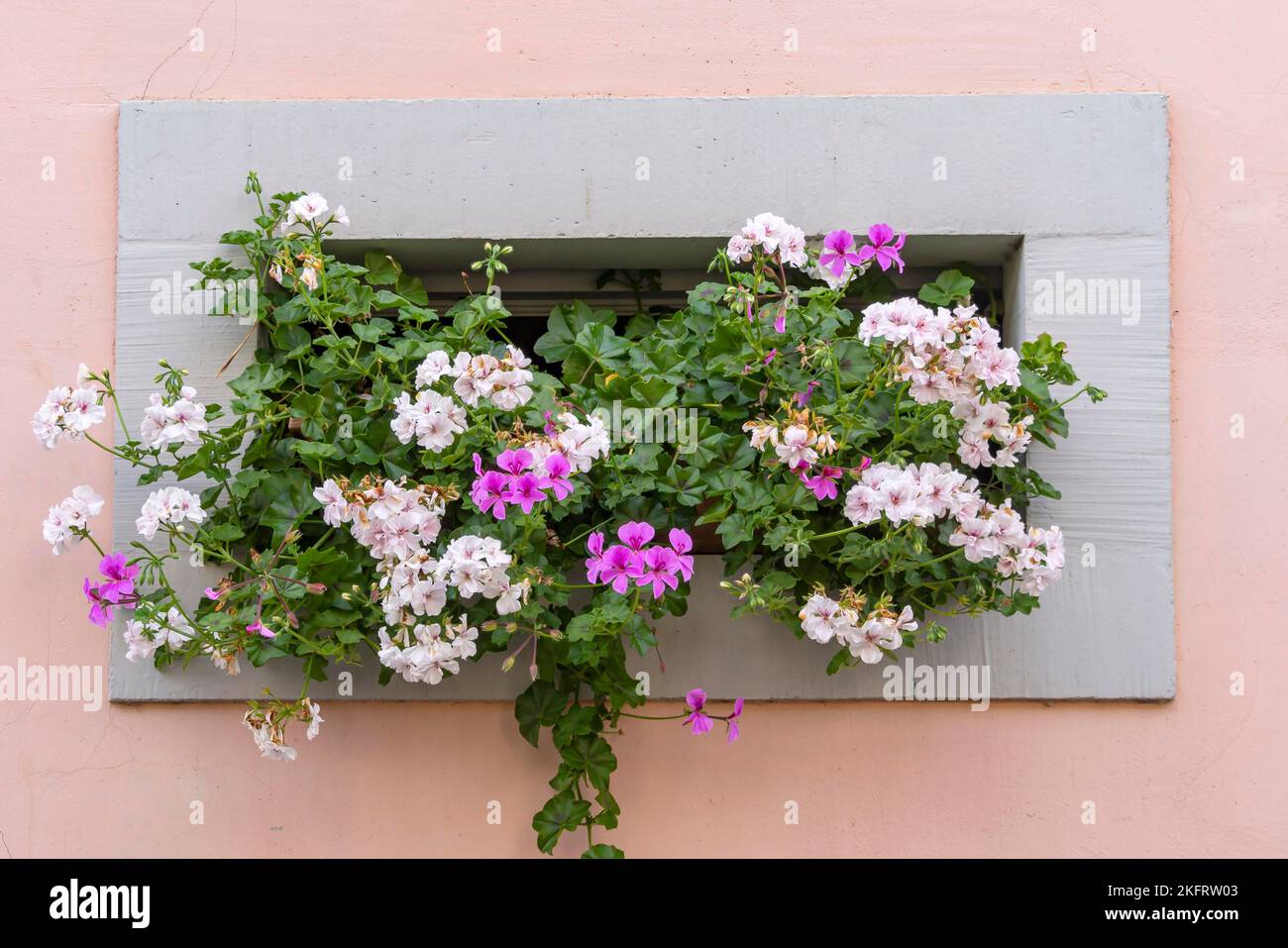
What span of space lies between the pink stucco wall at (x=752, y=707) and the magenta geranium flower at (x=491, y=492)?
629 mm

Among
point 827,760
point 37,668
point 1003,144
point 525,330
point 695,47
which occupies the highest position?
point 695,47

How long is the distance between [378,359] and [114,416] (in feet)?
2.08

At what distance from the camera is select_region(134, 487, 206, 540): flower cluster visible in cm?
197

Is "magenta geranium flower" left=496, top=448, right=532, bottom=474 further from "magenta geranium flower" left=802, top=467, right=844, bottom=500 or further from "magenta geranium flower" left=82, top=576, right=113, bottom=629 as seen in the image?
"magenta geranium flower" left=82, top=576, right=113, bottom=629

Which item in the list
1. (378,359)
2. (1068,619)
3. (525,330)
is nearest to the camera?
(378,359)

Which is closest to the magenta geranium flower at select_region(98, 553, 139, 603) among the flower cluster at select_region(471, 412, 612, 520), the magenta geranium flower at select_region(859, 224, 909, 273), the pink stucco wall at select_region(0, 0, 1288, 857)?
the pink stucco wall at select_region(0, 0, 1288, 857)

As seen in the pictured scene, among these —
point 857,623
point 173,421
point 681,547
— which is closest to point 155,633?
point 173,421

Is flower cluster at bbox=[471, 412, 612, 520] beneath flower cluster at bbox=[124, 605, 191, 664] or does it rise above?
above

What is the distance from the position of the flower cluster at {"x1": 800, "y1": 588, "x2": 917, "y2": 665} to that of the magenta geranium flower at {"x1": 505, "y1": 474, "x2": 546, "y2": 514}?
502mm

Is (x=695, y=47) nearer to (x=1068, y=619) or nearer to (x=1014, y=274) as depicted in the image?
(x=1014, y=274)

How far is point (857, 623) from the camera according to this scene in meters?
1.91
